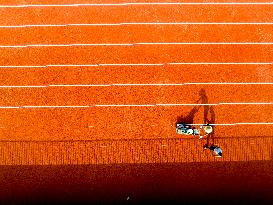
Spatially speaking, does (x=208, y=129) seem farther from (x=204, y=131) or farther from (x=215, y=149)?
(x=215, y=149)

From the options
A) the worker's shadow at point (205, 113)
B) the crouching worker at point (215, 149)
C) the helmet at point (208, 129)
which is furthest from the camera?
the worker's shadow at point (205, 113)

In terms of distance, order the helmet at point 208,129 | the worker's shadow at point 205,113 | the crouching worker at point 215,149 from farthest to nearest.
→ the worker's shadow at point 205,113
the helmet at point 208,129
the crouching worker at point 215,149

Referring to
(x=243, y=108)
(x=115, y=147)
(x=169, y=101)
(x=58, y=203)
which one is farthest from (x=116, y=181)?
(x=243, y=108)

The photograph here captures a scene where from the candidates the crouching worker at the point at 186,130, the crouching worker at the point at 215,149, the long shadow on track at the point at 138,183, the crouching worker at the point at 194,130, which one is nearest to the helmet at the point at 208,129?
the crouching worker at the point at 194,130

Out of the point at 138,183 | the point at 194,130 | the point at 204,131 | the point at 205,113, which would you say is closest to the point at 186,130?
the point at 194,130

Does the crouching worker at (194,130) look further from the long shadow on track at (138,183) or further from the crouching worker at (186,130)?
the long shadow on track at (138,183)

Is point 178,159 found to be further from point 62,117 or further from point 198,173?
point 62,117
